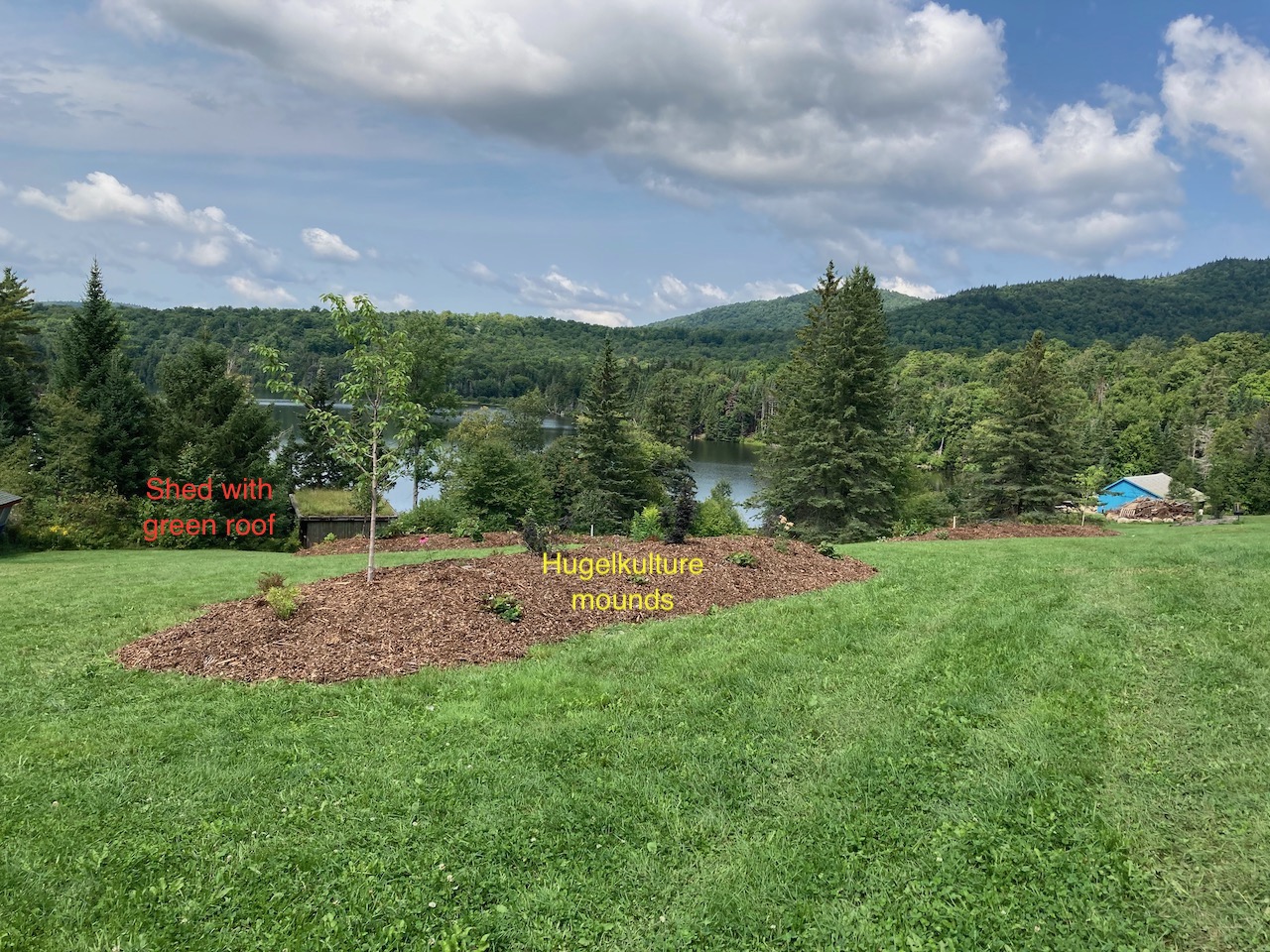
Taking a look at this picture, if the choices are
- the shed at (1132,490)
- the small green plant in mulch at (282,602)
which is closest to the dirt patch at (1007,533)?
the small green plant in mulch at (282,602)

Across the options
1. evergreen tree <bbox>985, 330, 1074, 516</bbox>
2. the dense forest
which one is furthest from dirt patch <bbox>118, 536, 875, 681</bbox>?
evergreen tree <bbox>985, 330, 1074, 516</bbox>

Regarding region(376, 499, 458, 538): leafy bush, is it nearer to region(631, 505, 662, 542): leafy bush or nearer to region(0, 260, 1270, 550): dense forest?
region(0, 260, 1270, 550): dense forest

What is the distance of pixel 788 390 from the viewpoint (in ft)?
98.4

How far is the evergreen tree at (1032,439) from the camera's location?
93.9 feet

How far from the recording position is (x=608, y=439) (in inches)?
1455

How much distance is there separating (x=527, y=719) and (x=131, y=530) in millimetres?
24297

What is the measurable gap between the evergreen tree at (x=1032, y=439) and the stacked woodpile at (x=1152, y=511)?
1691 centimetres

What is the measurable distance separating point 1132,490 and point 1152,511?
12.1m

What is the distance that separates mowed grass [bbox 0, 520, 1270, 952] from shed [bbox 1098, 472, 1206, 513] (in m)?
56.5

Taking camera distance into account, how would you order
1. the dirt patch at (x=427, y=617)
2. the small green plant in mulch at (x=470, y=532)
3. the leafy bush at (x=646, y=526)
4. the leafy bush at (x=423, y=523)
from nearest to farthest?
the dirt patch at (x=427, y=617) < the leafy bush at (x=646, y=526) < the small green plant in mulch at (x=470, y=532) < the leafy bush at (x=423, y=523)

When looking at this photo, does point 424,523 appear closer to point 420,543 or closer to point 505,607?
point 420,543

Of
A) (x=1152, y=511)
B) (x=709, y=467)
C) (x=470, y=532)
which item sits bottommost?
(x=1152, y=511)

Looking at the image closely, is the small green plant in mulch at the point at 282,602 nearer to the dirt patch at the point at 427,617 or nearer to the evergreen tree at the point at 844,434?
the dirt patch at the point at 427,617

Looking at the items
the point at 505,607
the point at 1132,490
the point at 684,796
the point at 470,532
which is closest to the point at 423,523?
the point at 470,532
